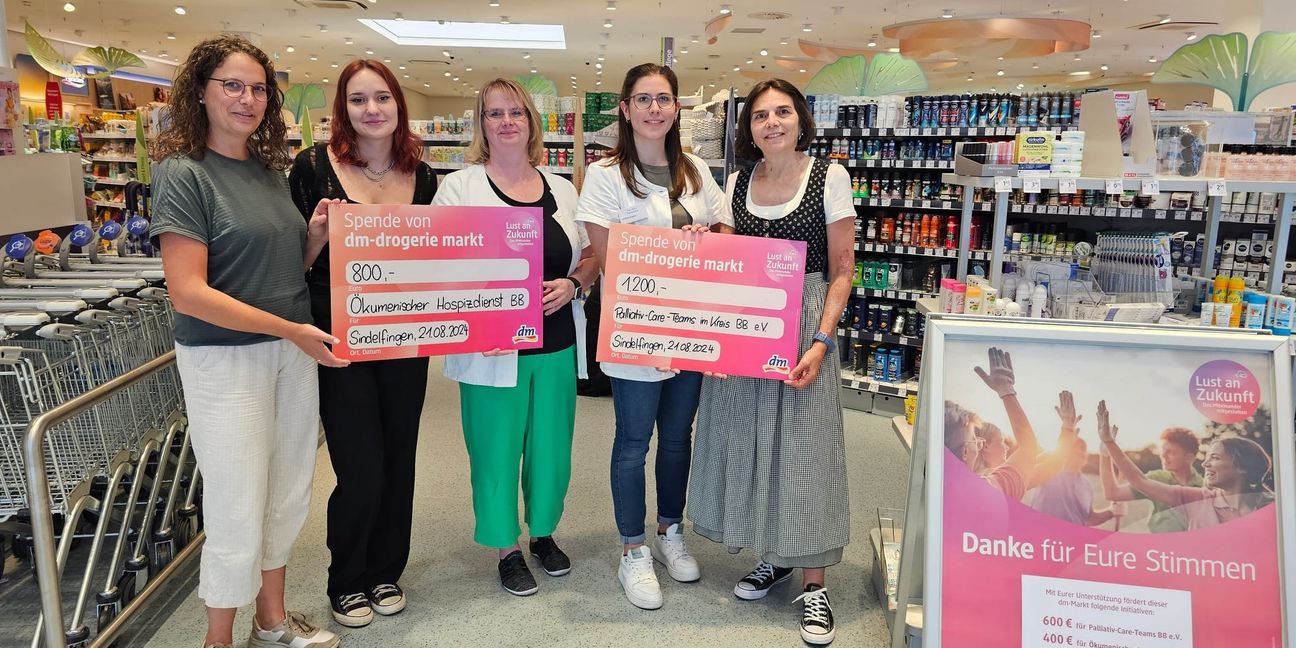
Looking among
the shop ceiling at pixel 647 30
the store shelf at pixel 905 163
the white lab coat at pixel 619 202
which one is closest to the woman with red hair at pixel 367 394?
the white lab coat at pixel 619 202

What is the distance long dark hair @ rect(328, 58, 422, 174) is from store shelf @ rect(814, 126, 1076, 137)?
3.60 metres

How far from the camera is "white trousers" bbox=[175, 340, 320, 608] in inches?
78.2

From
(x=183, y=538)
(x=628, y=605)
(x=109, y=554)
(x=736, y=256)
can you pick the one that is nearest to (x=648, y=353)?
(x=736, y=256)

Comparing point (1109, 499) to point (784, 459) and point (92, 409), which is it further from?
point (92, 409)

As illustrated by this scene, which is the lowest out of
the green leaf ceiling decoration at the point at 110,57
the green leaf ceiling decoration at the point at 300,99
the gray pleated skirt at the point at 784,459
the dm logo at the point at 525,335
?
the gray pleated skirt at the point at 784,459

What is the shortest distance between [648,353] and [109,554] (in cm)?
235

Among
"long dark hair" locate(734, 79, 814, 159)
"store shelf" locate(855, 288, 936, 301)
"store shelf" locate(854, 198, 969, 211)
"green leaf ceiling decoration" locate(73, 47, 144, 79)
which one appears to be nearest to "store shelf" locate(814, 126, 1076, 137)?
"store shelf" locate(854, 198, 969, 211)

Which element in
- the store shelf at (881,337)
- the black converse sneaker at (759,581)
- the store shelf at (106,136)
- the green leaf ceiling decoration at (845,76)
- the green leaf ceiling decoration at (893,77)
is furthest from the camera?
the store shelf at (106,136)

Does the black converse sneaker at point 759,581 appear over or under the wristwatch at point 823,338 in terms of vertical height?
under

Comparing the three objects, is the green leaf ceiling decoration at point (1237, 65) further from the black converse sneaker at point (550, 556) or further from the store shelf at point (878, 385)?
the black converse sneaker at point (550, 556)

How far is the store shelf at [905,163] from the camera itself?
5004 mm

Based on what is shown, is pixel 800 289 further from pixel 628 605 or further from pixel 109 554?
pixel 109 554

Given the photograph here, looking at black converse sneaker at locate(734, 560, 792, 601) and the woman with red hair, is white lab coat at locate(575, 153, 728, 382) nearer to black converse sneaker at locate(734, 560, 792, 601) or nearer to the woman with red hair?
the woman with red hair

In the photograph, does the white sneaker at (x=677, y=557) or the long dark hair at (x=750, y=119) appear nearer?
the long dark hair at (x=750, y=119)
